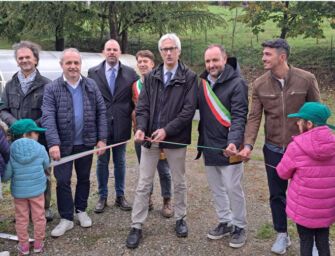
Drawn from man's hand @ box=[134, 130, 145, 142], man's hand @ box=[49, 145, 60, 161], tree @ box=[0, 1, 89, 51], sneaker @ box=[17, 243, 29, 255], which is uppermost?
tree @ box=[0, 1, 89, 51]

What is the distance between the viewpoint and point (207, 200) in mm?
5320

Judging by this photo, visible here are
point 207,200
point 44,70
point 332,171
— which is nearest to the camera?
point 332,171

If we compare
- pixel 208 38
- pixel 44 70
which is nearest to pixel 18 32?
pixel 44 70

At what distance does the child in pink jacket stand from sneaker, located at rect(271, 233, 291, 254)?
657mm

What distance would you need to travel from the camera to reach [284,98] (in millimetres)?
3490

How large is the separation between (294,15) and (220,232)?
16.8 meters

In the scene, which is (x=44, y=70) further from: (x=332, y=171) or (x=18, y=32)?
(x=332, y=171)

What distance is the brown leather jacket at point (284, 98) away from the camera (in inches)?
136

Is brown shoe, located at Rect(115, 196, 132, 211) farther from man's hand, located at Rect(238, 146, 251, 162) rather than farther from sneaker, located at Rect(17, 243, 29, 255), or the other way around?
man's hand, located at Rect(238, 146, 251, 162)

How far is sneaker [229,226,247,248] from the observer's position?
3874 millimetres

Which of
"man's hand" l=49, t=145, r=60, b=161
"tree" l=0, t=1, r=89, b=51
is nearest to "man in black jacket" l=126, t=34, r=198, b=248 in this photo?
"man's hand" l=49, t=145, r=60, b=161

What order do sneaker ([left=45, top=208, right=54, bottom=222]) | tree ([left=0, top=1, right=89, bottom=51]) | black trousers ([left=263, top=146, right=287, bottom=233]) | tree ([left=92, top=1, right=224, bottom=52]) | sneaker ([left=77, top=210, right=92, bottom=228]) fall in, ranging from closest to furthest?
1. black trousers ([left=263, top=146, right=287, bottom=233])
2. sneaker ([left=77, top=210, right=92, bottom=228])
3. sneaker ([left=45, top=208, right=54, bottom=222])
4. tree ([left=0, top=1, right=89, bottom=51])
5. tree ([left=92, top=1, right=224, bottom=52])

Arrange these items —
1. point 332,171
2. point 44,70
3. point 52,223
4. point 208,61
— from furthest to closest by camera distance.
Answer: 1. point 44,70
2. point 52,223
3. point 208,61
4. point 332,171

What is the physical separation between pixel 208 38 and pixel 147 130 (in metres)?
23.9
